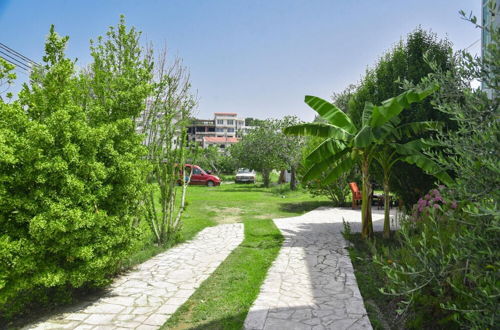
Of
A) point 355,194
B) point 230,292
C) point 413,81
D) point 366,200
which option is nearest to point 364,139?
point 366,200

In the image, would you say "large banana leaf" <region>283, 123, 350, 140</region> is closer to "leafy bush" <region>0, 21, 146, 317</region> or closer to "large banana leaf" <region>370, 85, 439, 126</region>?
"large banana leaf" <region>370, 85, 439, 126</region>

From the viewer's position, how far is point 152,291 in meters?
5.98

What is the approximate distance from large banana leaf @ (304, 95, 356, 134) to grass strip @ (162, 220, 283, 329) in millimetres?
3535

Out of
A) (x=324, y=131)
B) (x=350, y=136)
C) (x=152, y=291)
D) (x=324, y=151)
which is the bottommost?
(x=152, y=291)

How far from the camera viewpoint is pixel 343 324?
468 centimetres

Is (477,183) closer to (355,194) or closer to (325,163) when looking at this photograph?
(325,163)

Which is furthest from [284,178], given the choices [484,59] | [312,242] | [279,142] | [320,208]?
[484,59]

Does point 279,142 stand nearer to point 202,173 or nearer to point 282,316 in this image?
point 202,173

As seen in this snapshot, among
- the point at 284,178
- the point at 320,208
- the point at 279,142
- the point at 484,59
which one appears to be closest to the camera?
the point at 484,59

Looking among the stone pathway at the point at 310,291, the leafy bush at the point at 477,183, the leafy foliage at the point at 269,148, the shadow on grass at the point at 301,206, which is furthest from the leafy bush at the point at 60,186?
the leafy foliage at the point at 269,148

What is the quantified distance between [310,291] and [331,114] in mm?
4979

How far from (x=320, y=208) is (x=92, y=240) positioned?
524 inches

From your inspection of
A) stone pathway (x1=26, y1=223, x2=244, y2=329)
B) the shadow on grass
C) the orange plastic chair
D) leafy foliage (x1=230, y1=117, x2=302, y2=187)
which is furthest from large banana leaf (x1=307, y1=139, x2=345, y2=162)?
leafy foliage (x1=230, y1=117, x2=302, y2=187)

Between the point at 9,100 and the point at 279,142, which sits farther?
the point at 279,142
